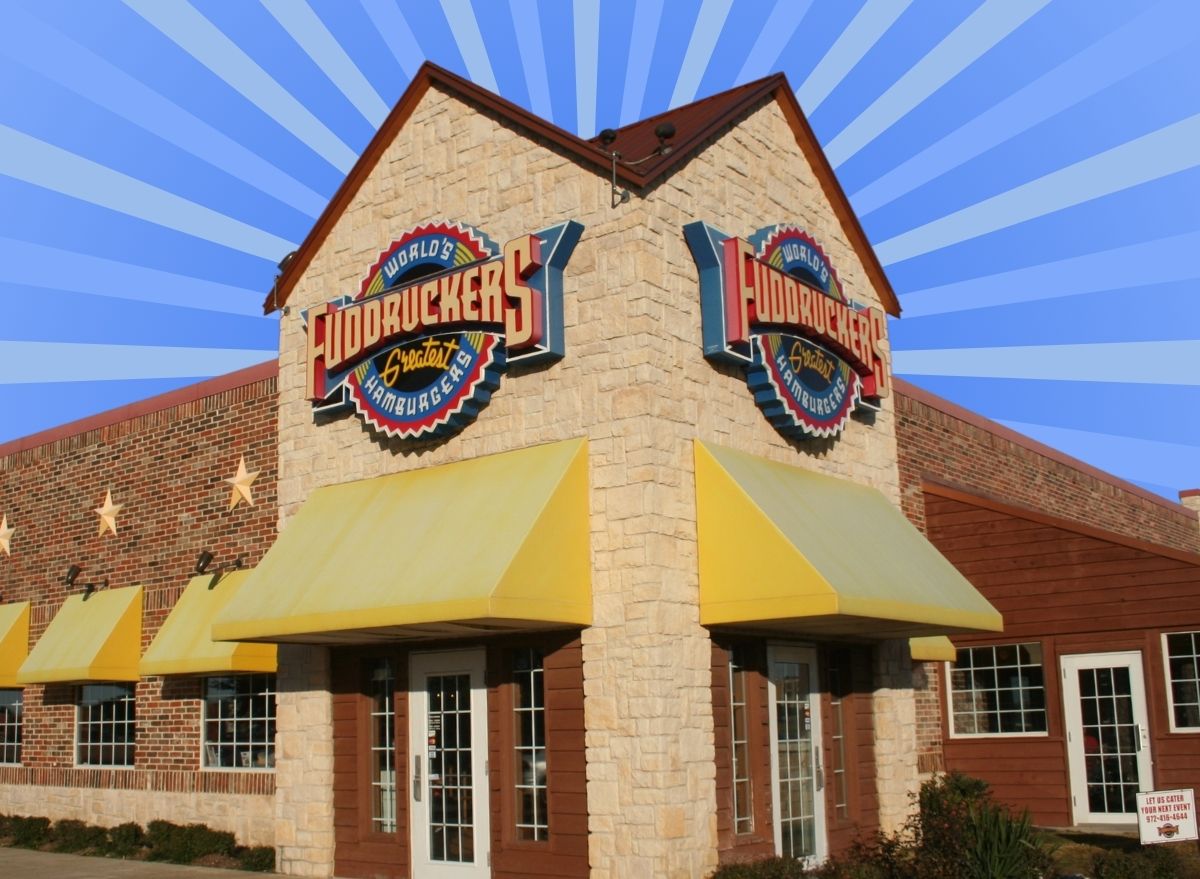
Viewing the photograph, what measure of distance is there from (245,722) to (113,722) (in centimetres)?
332

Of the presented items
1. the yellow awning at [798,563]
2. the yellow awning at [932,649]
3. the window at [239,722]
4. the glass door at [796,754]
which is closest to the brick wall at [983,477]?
the yellow awning at [932,649]

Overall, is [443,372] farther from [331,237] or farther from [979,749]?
[979,749]

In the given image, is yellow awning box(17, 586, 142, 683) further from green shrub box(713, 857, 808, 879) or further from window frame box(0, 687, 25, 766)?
green shrub box(713, 857, 808, 879)

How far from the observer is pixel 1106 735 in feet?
56.5

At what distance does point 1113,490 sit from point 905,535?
15.2 meters

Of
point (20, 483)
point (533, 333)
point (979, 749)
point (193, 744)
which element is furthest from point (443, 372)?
point (20, 483)

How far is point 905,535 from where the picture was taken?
14680mm

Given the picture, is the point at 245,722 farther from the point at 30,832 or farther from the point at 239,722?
the point at 30,832

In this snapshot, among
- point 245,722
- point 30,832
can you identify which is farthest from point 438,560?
point 30,832

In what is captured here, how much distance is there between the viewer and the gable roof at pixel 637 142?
12898mm

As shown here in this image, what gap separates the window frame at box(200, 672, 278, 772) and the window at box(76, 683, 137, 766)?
1721mm

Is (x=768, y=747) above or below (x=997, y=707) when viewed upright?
below

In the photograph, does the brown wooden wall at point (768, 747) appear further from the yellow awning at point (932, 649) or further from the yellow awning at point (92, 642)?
the yellow awning at point (92, 642)

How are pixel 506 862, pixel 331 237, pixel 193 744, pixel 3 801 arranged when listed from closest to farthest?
1. pixel 506 862
2. pixel 331 237
3. pixel 193 744
4. pixel 3 801
